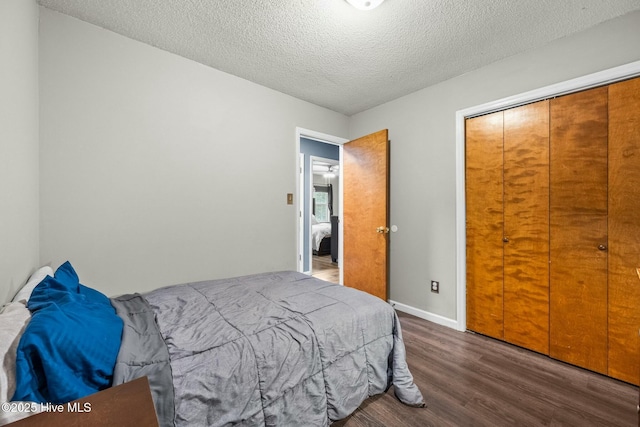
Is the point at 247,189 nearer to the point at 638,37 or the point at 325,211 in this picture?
the point at 638,37

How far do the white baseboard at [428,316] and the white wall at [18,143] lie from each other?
3.22 meters

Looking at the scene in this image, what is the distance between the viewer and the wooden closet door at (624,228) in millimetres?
1780

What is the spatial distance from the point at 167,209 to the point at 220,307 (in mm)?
1184

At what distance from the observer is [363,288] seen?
3.41m

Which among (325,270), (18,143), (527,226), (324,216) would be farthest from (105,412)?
(324,216)

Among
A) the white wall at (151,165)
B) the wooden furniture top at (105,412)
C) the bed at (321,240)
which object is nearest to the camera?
the wooden furniture top at (105,412)

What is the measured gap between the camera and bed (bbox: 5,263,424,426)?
35.3 inches

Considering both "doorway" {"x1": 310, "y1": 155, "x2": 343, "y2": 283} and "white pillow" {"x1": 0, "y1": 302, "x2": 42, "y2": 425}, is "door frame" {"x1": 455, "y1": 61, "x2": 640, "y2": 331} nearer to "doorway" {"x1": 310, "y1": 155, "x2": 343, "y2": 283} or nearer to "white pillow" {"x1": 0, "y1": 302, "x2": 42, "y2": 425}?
"doorway" {"x1": 310, "y1": 155, "x2": 343, "y2": 283}

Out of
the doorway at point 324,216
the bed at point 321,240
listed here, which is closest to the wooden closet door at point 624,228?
the doorway at point 324,216

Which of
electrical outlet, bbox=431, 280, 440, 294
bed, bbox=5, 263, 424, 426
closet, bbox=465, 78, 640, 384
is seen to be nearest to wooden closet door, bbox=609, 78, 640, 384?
closet, bbox=465, 78, 640, 384

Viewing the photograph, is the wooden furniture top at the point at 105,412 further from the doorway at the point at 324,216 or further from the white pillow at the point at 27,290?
the doorway at the point at 324,216

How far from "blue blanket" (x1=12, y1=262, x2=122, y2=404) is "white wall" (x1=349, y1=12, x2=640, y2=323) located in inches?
109

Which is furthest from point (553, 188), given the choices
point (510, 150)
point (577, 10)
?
point (577, 10)

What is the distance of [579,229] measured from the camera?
200 centimetres
